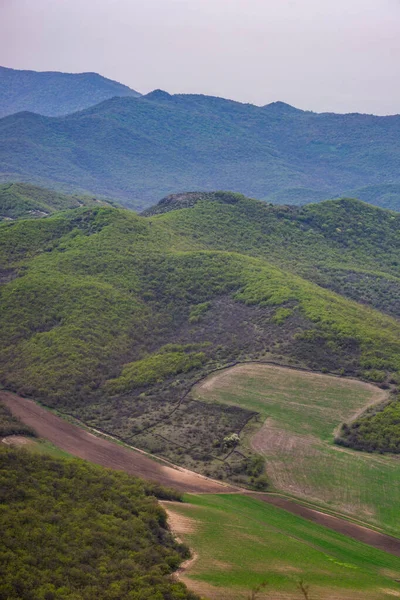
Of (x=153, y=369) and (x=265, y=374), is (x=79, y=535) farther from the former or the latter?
(x=153, y=369)

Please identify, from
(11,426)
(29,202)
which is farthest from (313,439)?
(29,202)

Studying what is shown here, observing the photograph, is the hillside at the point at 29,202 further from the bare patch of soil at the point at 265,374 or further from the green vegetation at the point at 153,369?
the bare patch of soil at the point at 265,374

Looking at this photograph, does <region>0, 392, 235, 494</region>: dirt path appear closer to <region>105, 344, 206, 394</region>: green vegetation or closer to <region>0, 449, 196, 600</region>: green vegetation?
<region>0, 449, 196, 600</region>: green vegetation

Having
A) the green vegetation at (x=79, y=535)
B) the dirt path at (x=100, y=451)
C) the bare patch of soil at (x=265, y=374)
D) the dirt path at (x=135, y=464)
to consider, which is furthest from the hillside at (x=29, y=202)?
the green vegetation at (x=79, y=535)

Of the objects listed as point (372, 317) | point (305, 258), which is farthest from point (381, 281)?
point (372, 317)

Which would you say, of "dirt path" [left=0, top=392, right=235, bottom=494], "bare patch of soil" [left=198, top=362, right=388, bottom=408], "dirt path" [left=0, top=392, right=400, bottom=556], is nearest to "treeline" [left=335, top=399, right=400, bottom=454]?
"bare patch of soil" [left=198, top=362, right=388, bottom=408]

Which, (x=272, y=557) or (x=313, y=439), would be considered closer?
(x=272, y=557)
